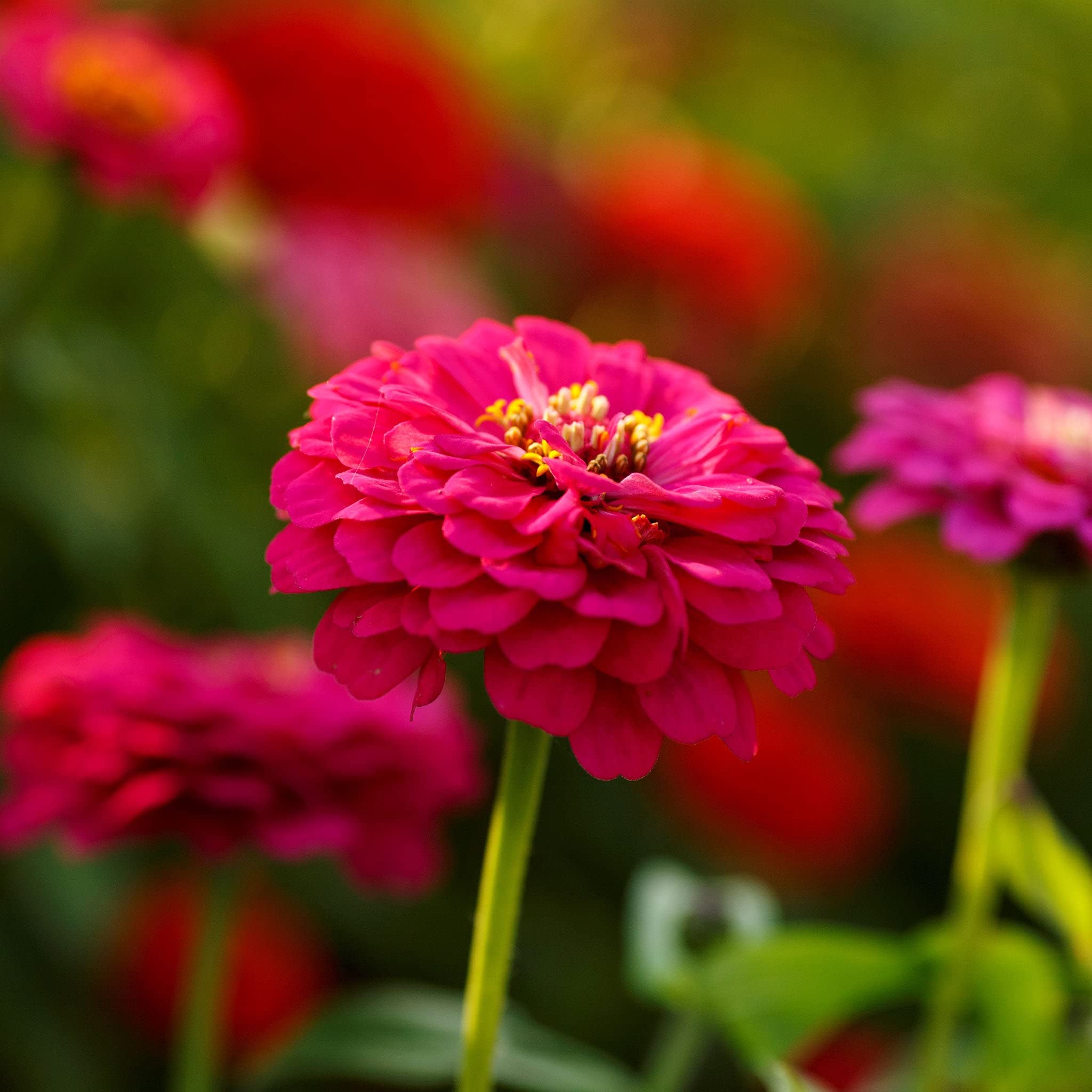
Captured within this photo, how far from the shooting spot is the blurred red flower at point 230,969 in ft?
2.69

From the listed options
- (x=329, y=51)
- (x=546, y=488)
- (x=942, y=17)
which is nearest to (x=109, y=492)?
(x=329, y=51)

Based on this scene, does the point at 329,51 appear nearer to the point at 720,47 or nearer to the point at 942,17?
the point at 720,47

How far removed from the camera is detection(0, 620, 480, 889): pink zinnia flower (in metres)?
0.49

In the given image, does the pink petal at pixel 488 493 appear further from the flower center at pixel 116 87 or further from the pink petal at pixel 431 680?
the flower center at pixel 116 87

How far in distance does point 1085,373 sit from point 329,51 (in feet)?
3.53

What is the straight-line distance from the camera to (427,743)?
55 cm

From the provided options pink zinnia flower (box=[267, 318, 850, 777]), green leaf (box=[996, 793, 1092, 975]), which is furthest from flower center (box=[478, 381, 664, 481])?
green leaf (box=[996, 793, 1092, 975])

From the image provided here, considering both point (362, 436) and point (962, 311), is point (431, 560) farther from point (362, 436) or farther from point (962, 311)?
point (962, 311)

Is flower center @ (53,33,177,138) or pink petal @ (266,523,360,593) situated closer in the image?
pink petal @ (266,523,360,593)

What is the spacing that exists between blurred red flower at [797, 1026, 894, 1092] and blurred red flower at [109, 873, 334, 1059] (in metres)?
0.34

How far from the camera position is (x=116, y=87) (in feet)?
2.41

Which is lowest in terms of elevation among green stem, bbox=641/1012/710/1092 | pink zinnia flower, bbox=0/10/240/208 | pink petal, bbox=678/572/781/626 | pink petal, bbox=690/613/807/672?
green stem, bbox=641/1012/710/1092

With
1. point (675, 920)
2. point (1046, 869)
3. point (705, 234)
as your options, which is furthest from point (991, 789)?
point (705, 234)

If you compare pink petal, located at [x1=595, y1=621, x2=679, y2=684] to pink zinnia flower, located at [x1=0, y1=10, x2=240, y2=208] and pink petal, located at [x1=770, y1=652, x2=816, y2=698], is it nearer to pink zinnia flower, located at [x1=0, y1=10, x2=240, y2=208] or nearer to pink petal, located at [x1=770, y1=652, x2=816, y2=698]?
pink petal, located at [x1=770, y1=652, x2=816, y2=698]
